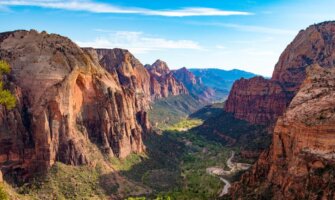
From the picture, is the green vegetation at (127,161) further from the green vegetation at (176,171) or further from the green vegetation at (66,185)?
the green vegetation at (66,185)

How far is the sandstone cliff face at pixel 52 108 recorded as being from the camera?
111 meters

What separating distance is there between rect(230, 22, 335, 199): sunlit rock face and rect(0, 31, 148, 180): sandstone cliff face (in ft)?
149

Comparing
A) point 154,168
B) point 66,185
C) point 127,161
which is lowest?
point 154,168

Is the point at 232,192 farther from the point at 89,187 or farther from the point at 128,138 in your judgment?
the point at 128,138

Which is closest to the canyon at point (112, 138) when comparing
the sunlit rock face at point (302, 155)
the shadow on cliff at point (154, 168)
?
the sunlit rock face at point (302, 155)

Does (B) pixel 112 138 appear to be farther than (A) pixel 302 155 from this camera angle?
Yes

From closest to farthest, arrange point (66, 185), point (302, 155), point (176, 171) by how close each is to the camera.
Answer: point (302, 155) < point (66, 185) < point (176, 171)

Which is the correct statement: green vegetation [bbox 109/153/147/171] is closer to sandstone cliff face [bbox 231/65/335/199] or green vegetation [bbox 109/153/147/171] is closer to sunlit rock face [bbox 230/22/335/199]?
sandstone cliff face [bbox 231/65/335/199]

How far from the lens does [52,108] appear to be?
113938 mm

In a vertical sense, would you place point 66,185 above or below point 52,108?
below

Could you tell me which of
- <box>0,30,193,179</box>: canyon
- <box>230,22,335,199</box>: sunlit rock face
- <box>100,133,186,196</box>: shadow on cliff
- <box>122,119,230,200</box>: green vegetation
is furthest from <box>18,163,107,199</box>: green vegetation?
<box>230,22,335,199</box>: sunlit rock face

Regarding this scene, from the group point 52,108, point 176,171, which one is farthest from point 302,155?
point 176,171

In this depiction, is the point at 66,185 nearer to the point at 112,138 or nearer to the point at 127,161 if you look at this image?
the point at 112,138

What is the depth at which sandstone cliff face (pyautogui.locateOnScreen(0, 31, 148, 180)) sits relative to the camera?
365 ft
